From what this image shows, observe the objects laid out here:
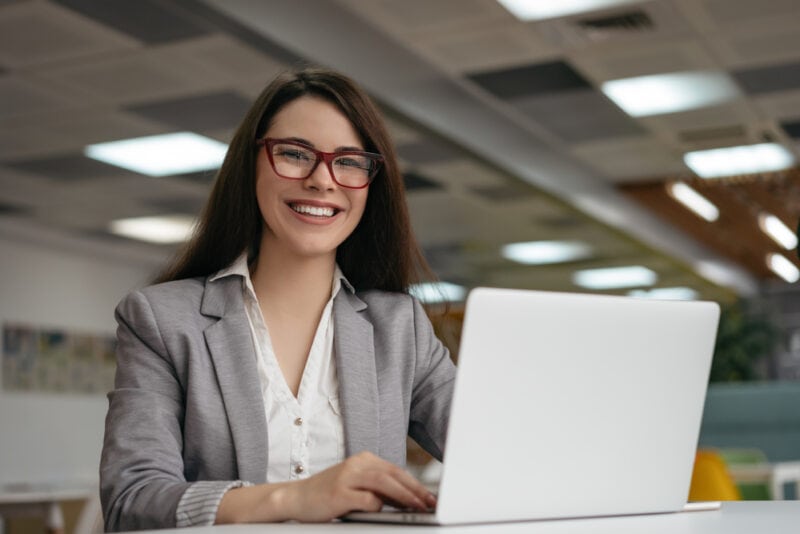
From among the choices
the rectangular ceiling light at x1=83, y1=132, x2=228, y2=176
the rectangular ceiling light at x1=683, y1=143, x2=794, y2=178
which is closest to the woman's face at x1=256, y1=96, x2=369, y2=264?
the rectangular ceiling light at x1=83, y1=132, x2=228, y2=176

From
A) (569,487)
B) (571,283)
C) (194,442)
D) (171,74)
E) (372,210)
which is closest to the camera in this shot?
(569,487)

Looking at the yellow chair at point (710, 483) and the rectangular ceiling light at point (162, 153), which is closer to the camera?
the yellow chair at point (710, 483)

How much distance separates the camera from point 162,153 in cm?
709

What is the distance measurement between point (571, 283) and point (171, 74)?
28.3ft

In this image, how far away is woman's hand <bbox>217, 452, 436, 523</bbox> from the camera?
3.30ft

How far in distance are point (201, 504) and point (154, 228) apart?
8643 millimetres

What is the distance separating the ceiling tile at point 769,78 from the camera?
5996mm

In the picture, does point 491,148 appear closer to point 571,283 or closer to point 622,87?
point 622,87

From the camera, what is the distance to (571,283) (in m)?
13.4

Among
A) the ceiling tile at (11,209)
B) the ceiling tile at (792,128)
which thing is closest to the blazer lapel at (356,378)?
the ceiling tile at (792,128)

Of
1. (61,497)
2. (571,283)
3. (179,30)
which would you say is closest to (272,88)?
(179,30)

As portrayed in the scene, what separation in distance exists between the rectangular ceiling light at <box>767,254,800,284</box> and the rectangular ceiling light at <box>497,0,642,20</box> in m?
8.74

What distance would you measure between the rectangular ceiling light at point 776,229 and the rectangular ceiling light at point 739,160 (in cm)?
240

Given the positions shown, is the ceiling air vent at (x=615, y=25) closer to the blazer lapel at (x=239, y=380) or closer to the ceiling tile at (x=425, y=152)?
the ceiling tile at (x=425, y=152)
